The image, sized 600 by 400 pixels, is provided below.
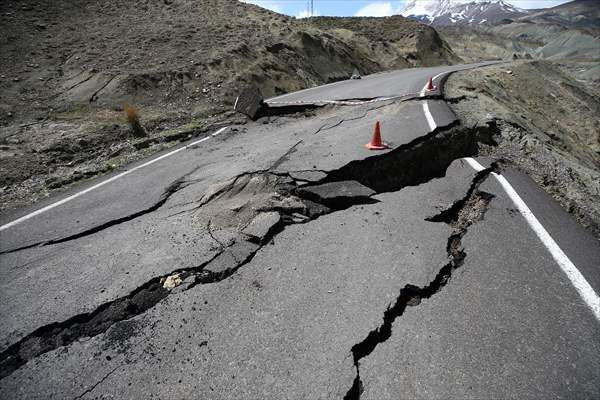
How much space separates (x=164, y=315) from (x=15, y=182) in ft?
18.4

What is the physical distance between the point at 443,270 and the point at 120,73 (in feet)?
40.0

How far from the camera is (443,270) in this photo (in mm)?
3035

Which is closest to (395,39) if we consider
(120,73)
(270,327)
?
(120,73)

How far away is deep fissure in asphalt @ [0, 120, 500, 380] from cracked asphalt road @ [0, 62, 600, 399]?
20mm

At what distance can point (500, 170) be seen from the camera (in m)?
4.96

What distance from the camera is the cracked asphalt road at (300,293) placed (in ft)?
7.18

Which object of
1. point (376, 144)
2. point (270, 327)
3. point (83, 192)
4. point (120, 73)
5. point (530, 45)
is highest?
point (120, 73)

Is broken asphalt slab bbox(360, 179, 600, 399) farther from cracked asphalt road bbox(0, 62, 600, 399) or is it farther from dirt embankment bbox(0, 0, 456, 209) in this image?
dirt embankment bbox(0, 0, 456, 209)

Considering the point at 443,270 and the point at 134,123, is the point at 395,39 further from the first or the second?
the point at 443,270

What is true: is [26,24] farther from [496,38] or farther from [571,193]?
[496,38]

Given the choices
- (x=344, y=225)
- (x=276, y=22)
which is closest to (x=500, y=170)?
(x=344, y=225)

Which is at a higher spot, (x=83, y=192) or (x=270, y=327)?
(x=270, y=327)

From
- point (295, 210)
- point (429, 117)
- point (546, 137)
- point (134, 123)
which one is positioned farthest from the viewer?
point (546, 137)

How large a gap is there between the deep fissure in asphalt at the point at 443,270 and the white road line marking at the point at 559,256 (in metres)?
Result: 0.32
